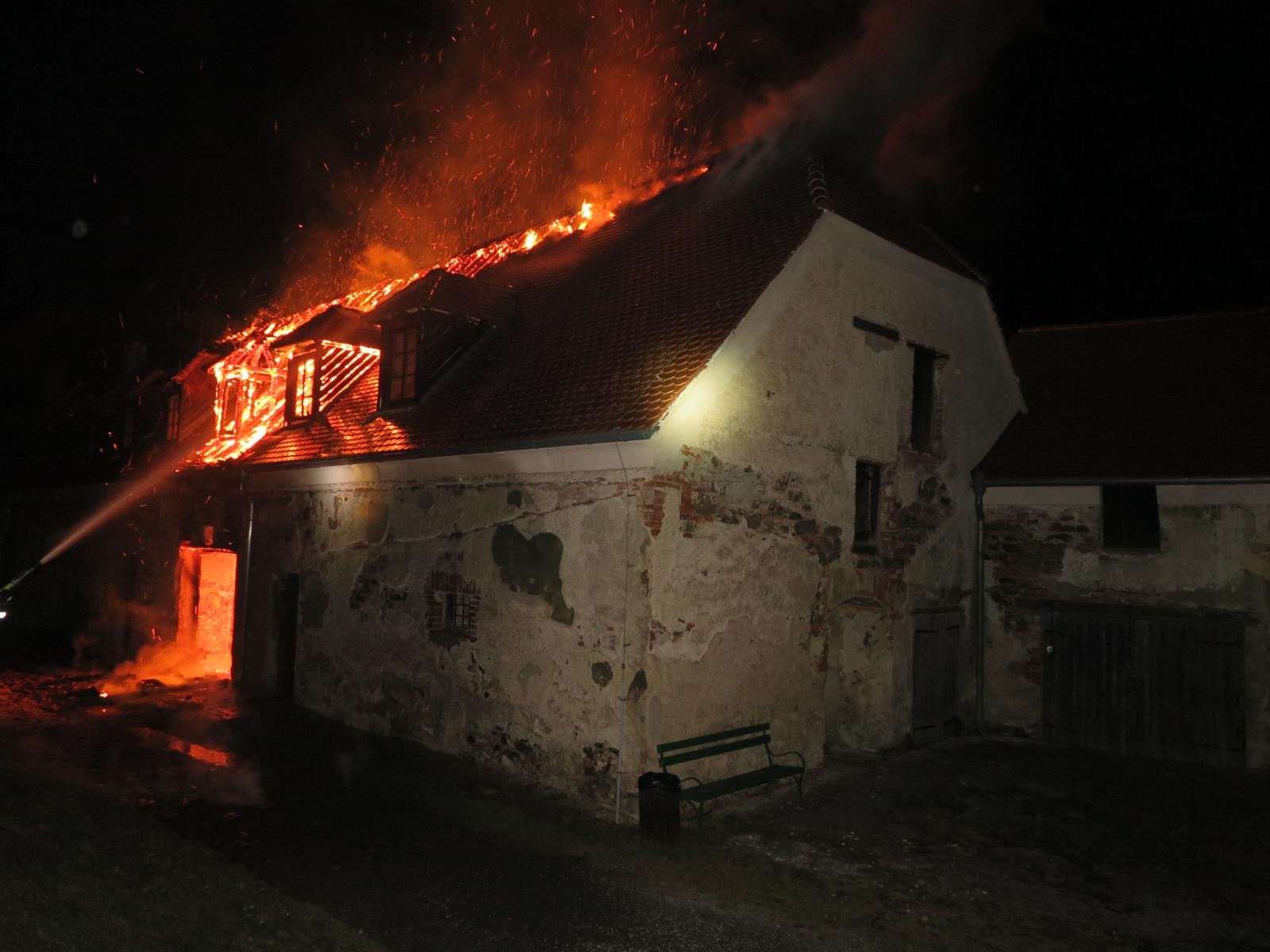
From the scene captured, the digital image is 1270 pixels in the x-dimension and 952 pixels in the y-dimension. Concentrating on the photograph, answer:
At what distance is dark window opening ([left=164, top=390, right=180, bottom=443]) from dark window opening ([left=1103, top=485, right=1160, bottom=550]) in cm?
1850

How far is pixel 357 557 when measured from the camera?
12.9 metres

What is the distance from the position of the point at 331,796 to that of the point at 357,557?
424 cm

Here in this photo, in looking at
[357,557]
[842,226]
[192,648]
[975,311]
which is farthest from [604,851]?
[192,648]

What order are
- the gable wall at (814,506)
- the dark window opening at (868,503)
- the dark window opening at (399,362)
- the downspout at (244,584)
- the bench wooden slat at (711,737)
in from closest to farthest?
the bench wooden slat at (711,737), the gable wall at (814,506), the dark window opening at (868,503), the dark window opening at (399,362), the downspout at (244,584)

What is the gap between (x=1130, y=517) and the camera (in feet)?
43.7

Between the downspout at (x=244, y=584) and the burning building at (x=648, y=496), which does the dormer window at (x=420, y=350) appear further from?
the downspout at (x=244, y=584)

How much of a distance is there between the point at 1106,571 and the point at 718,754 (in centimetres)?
755

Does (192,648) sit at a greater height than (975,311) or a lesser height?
lesser

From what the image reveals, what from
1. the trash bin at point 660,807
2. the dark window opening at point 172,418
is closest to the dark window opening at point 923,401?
the trash bin at point 660,807

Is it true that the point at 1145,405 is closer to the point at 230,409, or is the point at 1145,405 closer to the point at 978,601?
the point at 978,601

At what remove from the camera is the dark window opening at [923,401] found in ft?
43.7

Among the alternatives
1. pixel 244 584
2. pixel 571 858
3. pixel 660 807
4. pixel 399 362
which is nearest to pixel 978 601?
pixel 660 807

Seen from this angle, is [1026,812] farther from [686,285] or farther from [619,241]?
[619,241]

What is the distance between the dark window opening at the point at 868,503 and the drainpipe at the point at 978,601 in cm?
289
